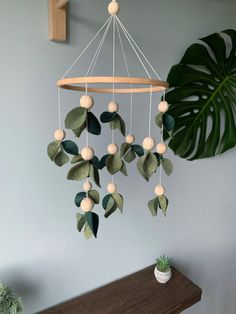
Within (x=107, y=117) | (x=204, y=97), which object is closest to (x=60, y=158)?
(x=107, y=117)

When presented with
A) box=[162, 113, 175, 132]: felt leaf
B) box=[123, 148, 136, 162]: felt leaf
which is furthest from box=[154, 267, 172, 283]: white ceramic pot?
box=[162, 113, 175, 132]: felt leaf

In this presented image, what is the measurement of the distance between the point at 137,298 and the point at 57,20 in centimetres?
97

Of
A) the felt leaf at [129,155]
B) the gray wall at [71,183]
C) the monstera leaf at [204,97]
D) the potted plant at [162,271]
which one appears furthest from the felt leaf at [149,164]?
the potted plant at [162,271]

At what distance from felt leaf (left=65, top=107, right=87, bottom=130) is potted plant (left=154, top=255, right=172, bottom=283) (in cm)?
80

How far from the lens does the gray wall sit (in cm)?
81

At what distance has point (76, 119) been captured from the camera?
0.56 metres

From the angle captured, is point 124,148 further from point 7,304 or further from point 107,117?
point 7,304

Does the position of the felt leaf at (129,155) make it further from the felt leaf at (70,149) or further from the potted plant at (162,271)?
the potted plant at (162,271)

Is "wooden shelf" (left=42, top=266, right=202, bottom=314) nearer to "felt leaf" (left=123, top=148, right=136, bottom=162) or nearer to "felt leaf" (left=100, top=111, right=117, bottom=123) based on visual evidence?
"felt leaf" (left=123, top=148, right=136, bottom=162)

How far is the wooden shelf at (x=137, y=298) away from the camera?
97 cm

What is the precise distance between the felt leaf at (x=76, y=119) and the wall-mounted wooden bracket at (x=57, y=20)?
1.20 feet

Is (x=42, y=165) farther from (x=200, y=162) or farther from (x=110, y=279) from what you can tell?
(x=200, y=162)

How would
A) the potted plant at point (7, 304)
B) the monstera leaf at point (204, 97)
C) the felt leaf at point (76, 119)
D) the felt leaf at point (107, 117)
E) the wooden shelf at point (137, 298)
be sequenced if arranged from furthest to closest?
the monstera leaf at point (204, 97) → the wooden shelf at point (137, 298) → the potted plant at point (7, 304) → the felt leaf at point (107, 117) → the felt leaf at point (76, 119)

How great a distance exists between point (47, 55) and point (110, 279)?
87 cm
